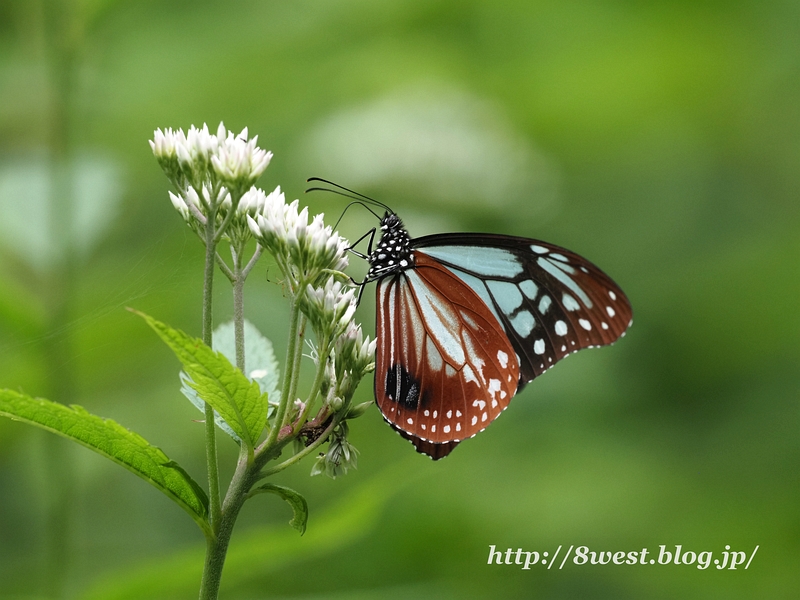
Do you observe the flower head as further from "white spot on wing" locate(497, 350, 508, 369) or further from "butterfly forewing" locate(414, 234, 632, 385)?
"white spot on wing" locate(497, 350, 508, 369)

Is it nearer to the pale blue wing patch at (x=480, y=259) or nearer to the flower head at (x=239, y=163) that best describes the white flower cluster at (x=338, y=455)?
the flower head at (x=239, y=163)

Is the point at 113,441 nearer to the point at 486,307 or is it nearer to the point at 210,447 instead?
the point at 210,447

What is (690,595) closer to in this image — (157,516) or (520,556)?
(520,556)

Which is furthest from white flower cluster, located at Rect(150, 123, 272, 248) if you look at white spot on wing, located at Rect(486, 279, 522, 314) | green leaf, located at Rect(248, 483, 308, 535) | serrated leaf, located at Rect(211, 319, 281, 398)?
white spot on wing, located at Rect(486, 279, 522, 314)

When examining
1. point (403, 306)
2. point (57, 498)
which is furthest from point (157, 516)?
point (403, 306)

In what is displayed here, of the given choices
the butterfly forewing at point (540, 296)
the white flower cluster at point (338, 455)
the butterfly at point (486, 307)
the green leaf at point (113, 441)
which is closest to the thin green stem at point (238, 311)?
the green leaf at point (113, 441)

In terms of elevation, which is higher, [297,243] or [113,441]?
[297,243]

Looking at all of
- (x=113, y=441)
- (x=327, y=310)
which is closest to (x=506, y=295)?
(x=327, y=310)
